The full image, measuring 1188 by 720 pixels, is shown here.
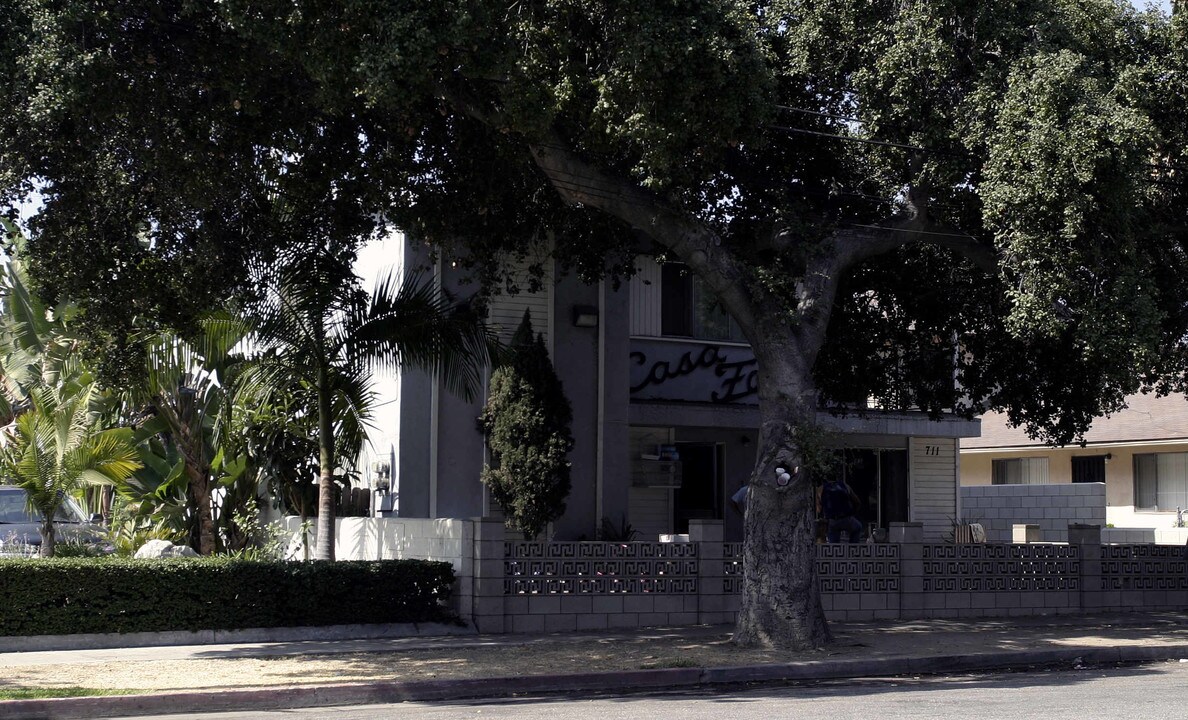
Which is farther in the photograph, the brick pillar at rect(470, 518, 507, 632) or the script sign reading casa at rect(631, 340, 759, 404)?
the script sign reading casa at rect(631, 340, 759, 404)

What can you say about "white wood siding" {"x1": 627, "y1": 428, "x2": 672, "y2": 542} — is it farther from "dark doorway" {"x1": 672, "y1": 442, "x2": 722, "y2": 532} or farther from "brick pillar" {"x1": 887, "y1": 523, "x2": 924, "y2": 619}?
"brick pillar" {"x1": 887, "y1": 523, "x2": 924, "y2": 619}

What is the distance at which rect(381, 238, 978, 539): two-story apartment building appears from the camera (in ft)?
61.1

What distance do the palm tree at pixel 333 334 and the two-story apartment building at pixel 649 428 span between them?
243 centimetres

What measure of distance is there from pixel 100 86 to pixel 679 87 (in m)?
5.58

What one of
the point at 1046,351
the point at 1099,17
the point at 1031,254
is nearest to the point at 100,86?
the point at 1031,254

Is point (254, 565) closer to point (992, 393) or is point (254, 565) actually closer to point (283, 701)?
point (283, 701)

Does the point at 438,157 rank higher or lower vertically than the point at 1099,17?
lower

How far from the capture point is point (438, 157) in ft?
49.6

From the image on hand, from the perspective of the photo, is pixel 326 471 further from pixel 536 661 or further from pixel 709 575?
pixel 709 575

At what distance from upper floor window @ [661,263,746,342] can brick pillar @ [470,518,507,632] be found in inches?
288

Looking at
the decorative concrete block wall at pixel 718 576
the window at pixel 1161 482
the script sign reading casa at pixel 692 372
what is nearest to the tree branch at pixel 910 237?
Answer: the decorative concrete block wall at pixel 718 576

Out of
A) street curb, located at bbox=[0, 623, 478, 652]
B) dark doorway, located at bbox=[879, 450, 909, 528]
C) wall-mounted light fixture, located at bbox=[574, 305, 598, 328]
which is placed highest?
wall-mounted light fixture, located at bbox=[574, 305, 598, 328]

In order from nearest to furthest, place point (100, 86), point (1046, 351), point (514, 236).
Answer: point (100, 86) < point (514, 236) < point (1046, 351)

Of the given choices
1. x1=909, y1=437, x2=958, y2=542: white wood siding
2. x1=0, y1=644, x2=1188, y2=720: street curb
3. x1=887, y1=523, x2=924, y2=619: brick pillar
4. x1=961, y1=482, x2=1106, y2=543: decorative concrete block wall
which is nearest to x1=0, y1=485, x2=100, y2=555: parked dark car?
x1=0, y1=644, x2=1188, y2=720: street curb
